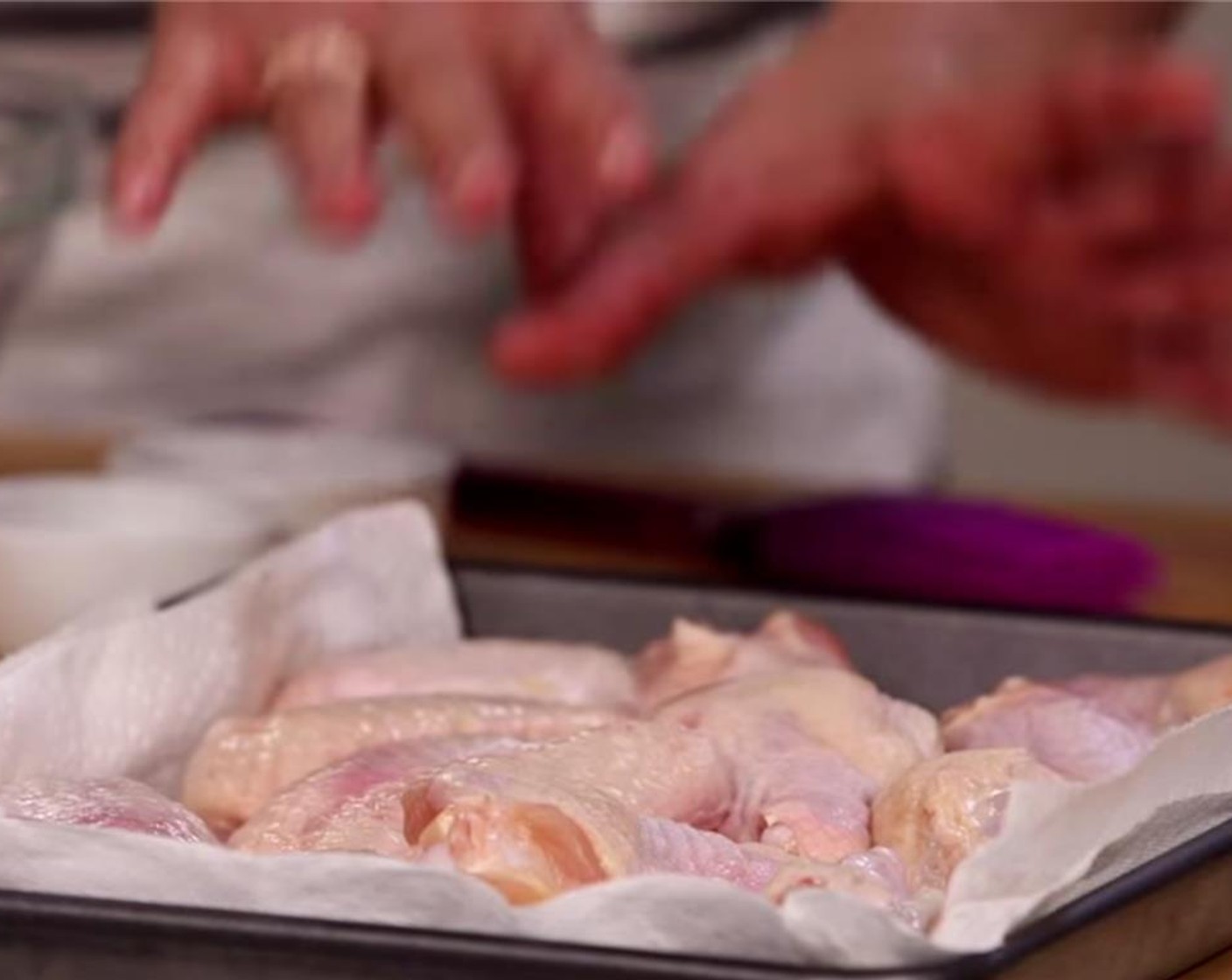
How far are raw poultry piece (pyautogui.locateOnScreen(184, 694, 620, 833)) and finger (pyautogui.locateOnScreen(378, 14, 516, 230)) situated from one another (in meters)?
0.26

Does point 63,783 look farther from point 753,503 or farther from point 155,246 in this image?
point 155,246

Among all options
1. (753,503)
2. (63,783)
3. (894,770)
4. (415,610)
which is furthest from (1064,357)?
(63,783)

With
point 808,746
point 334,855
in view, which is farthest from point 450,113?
point 334,855

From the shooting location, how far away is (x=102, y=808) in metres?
0.80

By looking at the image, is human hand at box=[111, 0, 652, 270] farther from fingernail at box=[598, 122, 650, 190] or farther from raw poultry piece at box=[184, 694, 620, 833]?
raw poultry piece at box=[184, 694, 620, 833]

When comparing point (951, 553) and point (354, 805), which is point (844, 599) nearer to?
point (951, 553)

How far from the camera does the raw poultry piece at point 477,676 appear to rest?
38.5 inches

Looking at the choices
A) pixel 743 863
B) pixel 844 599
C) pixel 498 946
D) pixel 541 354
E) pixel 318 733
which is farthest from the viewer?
pixel 541 354

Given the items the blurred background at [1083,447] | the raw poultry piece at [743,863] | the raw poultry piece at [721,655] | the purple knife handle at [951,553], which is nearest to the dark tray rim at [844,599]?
the raw poultry piece at [721,655]

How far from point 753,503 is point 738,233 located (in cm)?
27

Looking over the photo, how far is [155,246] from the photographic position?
1.67 meters

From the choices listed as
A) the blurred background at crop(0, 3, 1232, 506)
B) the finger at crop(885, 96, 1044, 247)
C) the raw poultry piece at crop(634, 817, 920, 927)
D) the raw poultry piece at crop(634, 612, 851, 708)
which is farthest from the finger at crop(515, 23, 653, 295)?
the blurred background at crop(0, 3, 1232, 506)

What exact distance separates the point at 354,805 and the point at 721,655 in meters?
0.20

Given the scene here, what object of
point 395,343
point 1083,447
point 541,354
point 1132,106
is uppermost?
point 1132,106
